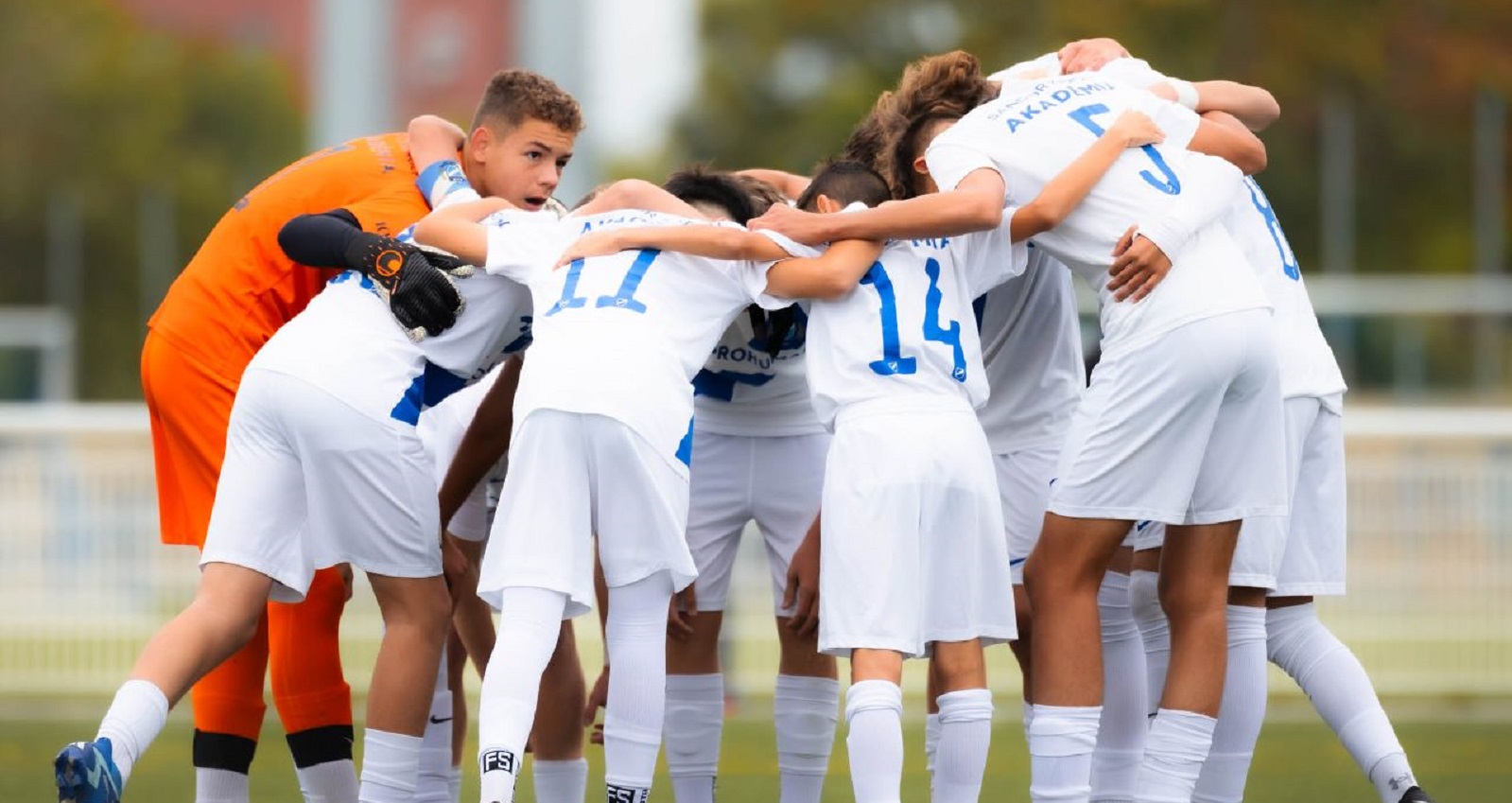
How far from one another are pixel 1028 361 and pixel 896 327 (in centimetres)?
85

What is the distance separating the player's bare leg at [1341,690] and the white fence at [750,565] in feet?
19.6

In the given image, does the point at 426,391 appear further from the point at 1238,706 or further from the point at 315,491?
the point at 1238,706

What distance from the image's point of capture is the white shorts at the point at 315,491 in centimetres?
564

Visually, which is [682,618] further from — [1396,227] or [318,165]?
[1396,227]

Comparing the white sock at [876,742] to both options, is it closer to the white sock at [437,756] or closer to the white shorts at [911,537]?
the white shorts at [911,537]

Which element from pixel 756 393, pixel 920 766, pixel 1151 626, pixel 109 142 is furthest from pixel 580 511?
pixel 109 142

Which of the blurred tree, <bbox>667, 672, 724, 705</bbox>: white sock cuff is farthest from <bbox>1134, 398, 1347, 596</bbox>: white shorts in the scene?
the blurred tree

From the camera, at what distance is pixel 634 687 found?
5441 millimetres

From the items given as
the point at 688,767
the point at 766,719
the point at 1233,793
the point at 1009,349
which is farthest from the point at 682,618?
the point at 766,719

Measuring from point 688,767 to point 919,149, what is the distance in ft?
6.15

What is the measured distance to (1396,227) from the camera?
32562 millimetres

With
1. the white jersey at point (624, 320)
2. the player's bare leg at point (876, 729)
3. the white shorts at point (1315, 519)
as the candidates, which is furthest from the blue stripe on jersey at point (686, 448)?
the white shorts at point (1315, 519)

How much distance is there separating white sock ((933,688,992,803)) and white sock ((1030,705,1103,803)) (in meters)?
0.15

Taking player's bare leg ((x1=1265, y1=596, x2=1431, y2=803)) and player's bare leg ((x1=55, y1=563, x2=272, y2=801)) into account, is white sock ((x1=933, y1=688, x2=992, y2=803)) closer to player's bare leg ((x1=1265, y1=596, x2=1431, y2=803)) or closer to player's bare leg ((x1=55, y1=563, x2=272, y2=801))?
player's bare leg ((x1=1265, y1=596, x2=1431, y2=803))
